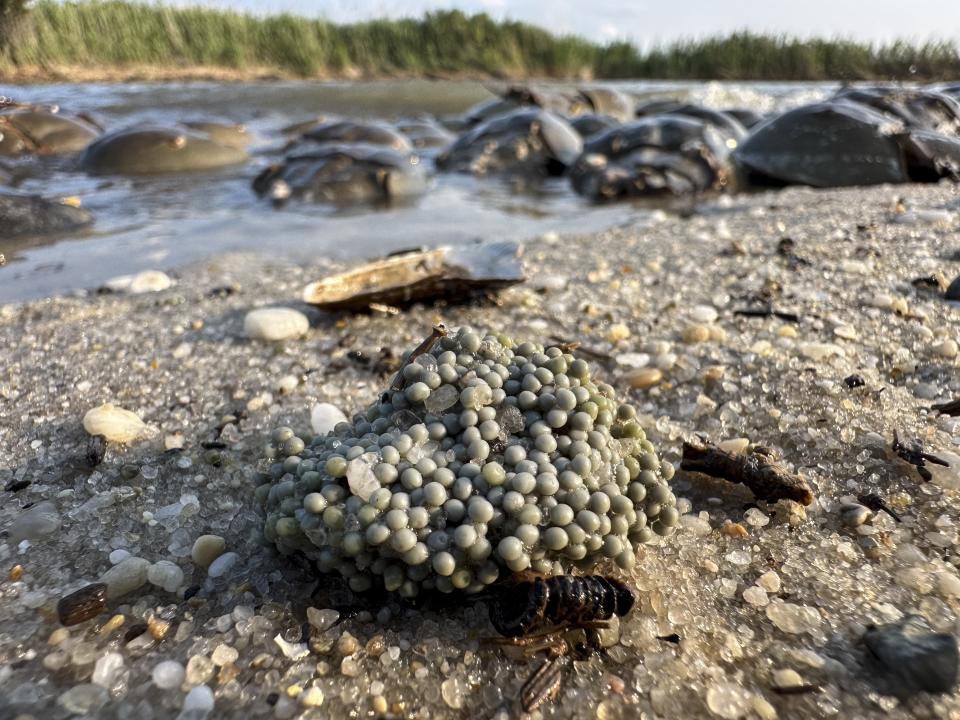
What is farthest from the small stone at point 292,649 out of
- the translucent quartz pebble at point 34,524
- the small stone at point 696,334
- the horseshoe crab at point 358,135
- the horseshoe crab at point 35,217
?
the horseshoe crab at point 358,135

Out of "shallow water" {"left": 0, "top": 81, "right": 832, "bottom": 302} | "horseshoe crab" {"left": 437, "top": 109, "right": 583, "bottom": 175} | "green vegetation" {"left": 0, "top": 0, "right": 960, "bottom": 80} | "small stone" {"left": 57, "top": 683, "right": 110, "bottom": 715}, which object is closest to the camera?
"small stone" {"left": 57, "top": 683, "right": 110, "bottom": 715}

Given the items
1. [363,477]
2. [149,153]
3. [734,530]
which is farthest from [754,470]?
[149,153]

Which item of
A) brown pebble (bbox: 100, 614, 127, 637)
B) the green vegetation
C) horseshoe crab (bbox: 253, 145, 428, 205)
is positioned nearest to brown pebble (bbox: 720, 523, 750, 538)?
brown pebble (bbox: 100, 614, 127, 637)

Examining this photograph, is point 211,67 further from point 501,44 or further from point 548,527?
point 548,527

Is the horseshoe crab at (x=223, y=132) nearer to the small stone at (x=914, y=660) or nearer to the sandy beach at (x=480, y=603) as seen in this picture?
the sandy beach at (x=480, y=603)

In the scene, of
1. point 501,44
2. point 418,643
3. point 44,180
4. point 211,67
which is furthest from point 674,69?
point 418,643

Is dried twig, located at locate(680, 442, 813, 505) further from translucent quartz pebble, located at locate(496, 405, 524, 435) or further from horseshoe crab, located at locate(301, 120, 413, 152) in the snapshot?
horseshoe crab, located at locate(301, 120, 413, 152)

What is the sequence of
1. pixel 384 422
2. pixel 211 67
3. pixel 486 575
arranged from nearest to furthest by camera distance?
pixel 486 575
pixel 384 422
pixel 211 67
